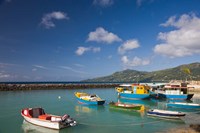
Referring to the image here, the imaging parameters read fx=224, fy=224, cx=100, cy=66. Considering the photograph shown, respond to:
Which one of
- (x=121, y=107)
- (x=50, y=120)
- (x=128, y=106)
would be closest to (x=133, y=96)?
(x=121, y=107)

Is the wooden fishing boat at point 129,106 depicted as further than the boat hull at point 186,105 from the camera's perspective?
No

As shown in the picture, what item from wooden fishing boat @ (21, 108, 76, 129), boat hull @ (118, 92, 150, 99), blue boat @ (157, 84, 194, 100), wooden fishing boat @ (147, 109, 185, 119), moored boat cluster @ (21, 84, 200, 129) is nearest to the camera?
wooden fishing boat @ (21, 108, 76, 129)

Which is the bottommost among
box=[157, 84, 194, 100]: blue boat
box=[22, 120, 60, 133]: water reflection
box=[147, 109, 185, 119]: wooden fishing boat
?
box=[22, 120, 60, 133]: water reflection

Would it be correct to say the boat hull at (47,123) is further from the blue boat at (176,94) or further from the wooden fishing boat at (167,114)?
the blue boat at (176,94)

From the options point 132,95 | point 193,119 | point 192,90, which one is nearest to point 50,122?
point 193,119

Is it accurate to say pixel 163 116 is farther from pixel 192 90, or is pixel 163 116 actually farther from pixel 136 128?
pixel 192 90

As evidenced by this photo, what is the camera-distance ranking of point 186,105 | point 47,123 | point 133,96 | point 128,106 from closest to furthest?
point 47,123
point 128,106
point 186,105
point 133,96

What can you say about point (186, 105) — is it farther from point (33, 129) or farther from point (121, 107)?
point (33, 129)

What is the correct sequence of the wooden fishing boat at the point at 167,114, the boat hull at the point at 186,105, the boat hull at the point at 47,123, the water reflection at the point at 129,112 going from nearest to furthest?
the boat hull at the point at 47,123 < the wooden fishing boat at the point at 167,114 < the water reflection at the point at 129,112 < the boat hull at the point at 186,105

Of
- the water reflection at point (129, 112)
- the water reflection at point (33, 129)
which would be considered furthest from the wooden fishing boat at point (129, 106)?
the water reflection at point (33, 129)

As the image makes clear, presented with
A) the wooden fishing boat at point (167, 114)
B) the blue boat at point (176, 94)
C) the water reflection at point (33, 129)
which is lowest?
the water reflection at point (33, 129)

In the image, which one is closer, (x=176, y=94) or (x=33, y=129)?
(x=33, y=129)

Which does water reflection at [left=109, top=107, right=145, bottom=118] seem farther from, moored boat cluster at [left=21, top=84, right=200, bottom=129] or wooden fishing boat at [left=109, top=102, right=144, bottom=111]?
wooden fishing boat at [left=109, top=102, right=144, bottom=111]

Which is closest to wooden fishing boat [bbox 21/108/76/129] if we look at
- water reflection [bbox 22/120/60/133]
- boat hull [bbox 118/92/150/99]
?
water reflection [bbox 22/120/60/133]
